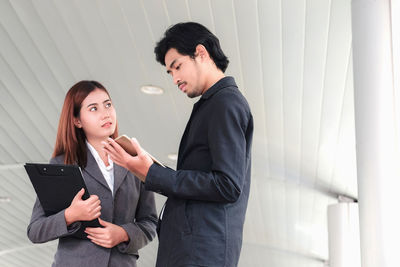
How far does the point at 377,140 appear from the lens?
16.9ft

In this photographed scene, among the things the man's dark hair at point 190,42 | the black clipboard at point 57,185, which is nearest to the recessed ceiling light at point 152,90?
the black clipboard at point 57,185

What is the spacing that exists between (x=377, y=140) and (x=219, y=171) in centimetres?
266

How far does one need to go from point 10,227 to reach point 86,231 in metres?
15.5

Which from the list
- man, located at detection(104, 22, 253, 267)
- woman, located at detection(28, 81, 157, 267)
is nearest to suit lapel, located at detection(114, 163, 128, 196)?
woman, located at detection(28, 81, 157, 267)

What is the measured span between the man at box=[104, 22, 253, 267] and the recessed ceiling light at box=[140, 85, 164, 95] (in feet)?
21.5

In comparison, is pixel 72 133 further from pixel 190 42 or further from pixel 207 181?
pixel 207 181

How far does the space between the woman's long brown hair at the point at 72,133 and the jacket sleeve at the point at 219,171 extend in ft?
2.76

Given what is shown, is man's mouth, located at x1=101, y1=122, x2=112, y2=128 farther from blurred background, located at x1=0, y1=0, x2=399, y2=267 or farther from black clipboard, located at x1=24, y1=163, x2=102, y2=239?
blurred background, located at x1=0, y1=0, x2=399, y2=267

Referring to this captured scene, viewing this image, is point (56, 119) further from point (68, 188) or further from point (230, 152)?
point (230, 152)

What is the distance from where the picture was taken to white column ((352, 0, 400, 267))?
5031 millimetres

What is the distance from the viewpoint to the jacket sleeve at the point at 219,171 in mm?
2779

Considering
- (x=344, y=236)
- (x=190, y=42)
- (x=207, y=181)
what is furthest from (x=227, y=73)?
(x=207, y=181)

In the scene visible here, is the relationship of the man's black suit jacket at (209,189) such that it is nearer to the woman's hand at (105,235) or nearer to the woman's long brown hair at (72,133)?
the woman's hand at (105,235)

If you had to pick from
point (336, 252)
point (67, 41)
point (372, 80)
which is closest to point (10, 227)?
→ point (336, 252)
